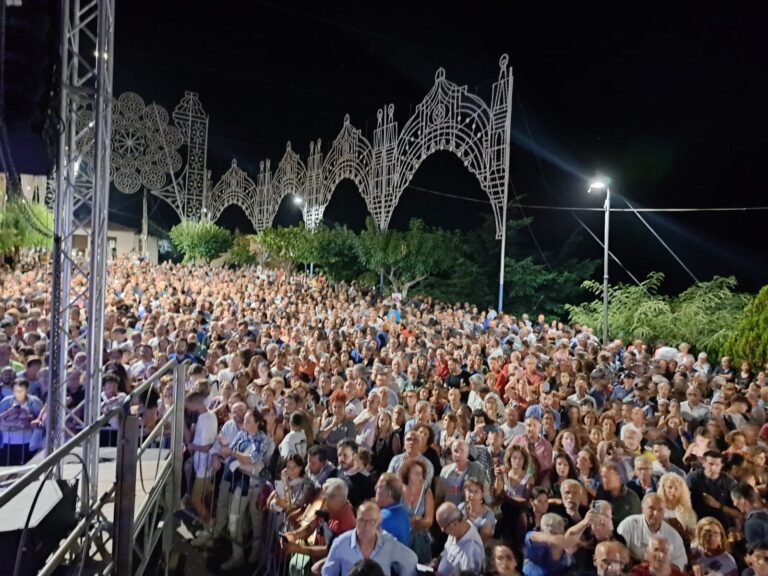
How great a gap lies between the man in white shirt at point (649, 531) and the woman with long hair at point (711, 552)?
0.09 m

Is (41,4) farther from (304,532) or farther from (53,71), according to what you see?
(304,532)

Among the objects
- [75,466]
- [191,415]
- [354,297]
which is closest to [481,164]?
[354,297]

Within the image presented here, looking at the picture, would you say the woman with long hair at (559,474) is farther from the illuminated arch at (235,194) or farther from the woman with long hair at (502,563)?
the illuminated arch at (235,194)

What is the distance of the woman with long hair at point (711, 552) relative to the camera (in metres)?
3.78

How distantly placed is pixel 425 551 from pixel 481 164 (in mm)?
13644

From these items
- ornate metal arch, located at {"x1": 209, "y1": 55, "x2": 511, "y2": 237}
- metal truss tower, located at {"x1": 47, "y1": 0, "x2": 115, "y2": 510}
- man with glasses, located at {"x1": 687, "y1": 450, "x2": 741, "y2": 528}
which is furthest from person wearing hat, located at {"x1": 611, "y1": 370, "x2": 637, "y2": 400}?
ornate metal arch, located at {"x1": 209, "y1": 55, "x2": 511, "y2": 237}

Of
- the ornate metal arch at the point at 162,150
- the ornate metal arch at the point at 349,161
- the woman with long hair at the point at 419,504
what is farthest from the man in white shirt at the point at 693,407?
the ornate metal arch at the point at 162,150

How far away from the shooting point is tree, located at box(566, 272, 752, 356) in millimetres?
14422

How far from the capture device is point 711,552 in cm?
381

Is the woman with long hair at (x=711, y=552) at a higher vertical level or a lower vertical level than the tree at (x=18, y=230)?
lower

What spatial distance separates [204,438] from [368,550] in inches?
96.5

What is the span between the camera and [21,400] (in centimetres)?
587

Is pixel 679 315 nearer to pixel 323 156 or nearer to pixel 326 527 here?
pixel 326 527

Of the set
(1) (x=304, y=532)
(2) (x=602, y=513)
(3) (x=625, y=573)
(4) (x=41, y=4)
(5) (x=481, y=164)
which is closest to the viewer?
(3) (x=625, y=573)
